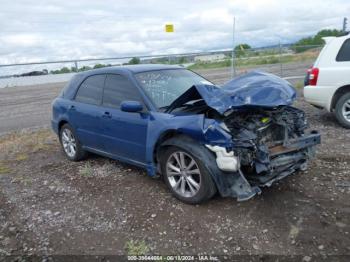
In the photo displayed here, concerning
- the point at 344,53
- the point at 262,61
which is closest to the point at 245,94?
the point at 344,53

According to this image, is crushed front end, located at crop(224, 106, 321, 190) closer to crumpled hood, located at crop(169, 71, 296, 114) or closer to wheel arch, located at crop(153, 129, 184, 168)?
crumpled hood, located at crop(169, 71, 296, 114)

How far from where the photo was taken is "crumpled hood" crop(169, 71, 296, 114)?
4098mm

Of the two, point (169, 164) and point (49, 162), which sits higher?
point (169, 164)

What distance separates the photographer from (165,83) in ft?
16.8

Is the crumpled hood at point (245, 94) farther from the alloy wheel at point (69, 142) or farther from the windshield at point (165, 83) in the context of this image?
the alloy wheel at point (69, 142)

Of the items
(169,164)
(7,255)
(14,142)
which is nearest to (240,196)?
(169,164)

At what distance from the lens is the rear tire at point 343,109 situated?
703cm

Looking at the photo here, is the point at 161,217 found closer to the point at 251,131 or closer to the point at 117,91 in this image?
the point at 251,131

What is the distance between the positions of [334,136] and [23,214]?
5396 mm

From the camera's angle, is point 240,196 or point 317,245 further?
point 240,196

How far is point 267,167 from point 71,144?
3647mm

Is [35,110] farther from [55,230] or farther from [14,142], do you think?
[55,230]

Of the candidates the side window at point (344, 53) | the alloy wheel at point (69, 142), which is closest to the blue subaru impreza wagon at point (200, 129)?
the alloy wheel at point (69, 142)

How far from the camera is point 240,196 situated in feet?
12.3
